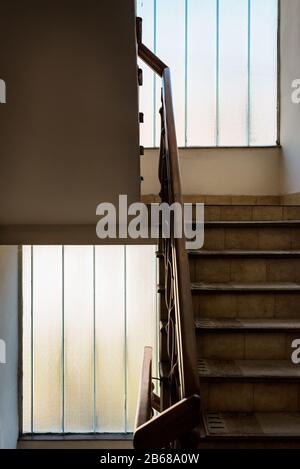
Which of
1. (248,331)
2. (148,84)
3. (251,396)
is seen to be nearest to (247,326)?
(248,331)

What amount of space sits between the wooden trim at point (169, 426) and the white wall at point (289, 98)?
2.70 m

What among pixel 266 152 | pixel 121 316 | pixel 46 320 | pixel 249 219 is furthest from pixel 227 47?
pixel 46 320

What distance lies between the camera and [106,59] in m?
1.99

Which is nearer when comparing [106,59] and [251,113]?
[106,59]

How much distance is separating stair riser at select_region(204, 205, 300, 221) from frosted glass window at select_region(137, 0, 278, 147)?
123cm

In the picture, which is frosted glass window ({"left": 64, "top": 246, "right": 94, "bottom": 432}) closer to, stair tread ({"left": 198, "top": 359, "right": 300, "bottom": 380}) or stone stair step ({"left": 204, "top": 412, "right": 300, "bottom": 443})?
stair tread ({"left": 198, "top": 359, "right": 300, "bottom": 380})

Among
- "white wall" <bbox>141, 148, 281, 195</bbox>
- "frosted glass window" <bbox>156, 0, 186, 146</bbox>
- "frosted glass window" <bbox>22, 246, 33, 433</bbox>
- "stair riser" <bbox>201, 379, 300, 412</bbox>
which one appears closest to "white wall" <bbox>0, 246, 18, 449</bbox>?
"frosted glass window" <bbox>22, 246, 33, 433</bbox>

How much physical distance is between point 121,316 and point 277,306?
164 centimetres

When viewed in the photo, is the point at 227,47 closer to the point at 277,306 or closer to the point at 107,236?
the point at 107,236

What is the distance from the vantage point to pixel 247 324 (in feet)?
6.97

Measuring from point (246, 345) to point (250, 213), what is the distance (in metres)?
1.19

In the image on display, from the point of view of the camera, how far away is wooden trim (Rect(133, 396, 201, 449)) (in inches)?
43.1

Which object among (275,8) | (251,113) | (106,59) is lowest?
(106,59)

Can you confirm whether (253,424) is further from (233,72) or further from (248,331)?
(233,72)
